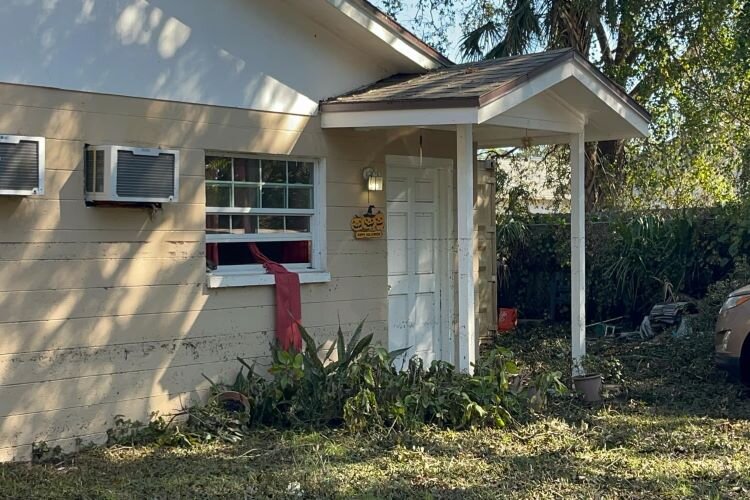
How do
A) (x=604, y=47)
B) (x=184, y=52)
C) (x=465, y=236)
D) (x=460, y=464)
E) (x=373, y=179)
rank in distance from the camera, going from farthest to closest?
(x=604, y=47) → (x=373, y=179) → (x=465, y=236) → (x=184, y=52) → (x=460, y=464)

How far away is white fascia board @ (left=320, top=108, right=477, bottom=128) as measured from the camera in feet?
24.3

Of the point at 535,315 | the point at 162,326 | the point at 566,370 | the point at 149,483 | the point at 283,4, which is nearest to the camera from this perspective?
the point at 149,483

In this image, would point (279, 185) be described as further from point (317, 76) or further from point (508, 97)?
point (508, 97)

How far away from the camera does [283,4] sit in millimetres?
8023

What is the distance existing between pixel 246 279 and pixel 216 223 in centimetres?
56

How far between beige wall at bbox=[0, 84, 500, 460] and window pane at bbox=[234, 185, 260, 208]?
36 cm

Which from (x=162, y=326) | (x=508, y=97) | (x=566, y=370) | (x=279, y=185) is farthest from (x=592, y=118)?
(x=162, y=326)

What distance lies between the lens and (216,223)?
7719 millimetres

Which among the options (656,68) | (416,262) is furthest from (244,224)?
(656,68)

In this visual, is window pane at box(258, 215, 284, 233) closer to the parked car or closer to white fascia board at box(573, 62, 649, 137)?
white fascia board at box(573, 62, 649, 137)

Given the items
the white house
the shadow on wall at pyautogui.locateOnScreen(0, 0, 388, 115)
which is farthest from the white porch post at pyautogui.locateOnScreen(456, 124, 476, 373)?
the shadow on wall at pyautogui.locateOnScreen(0, 0, 388, 115)

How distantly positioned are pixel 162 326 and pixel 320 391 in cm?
141

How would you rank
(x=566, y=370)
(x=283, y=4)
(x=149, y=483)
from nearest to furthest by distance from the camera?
(x=149, y=483), (x=283, y=4), (x=566, y=370)

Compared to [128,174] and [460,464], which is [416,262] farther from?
[128,174]
